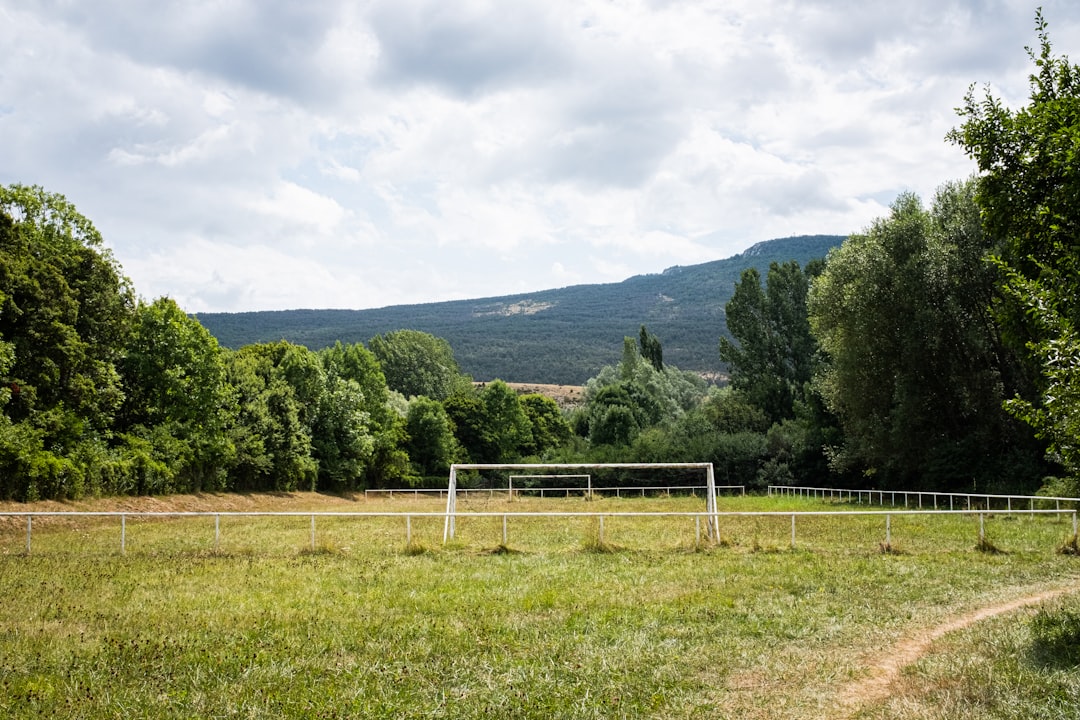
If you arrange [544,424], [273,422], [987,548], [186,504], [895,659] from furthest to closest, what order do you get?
[544,424] < [273,422] < [186,504] < [987,548] < [895,659]

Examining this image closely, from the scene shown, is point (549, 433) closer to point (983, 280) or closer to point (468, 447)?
point (468, 447)

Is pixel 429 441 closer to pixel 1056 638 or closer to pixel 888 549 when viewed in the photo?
pixel 888 549

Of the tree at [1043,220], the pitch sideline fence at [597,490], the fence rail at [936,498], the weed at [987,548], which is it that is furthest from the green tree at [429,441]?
the tree at [1043,220]

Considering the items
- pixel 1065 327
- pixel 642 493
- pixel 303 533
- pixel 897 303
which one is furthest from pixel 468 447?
pixel 1065 327

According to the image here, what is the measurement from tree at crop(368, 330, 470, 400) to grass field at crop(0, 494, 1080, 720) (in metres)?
97.0

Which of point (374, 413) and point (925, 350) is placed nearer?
point (925, 350)

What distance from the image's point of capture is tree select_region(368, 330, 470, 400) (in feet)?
398

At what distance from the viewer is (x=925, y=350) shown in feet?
133

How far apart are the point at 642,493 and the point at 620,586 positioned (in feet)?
133

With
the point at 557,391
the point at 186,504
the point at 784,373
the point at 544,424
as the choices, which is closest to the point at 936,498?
the point at 784,373

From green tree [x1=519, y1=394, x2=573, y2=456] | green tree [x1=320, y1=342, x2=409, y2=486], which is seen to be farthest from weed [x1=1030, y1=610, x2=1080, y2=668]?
green tree [x1=519, y1=394, x2=573, y2=456]

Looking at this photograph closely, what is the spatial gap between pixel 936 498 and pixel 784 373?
103 ft

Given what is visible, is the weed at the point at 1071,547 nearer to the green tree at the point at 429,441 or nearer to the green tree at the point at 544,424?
the green tree at the point at 429,441

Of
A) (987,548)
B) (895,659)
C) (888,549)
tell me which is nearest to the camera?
(895,659)
